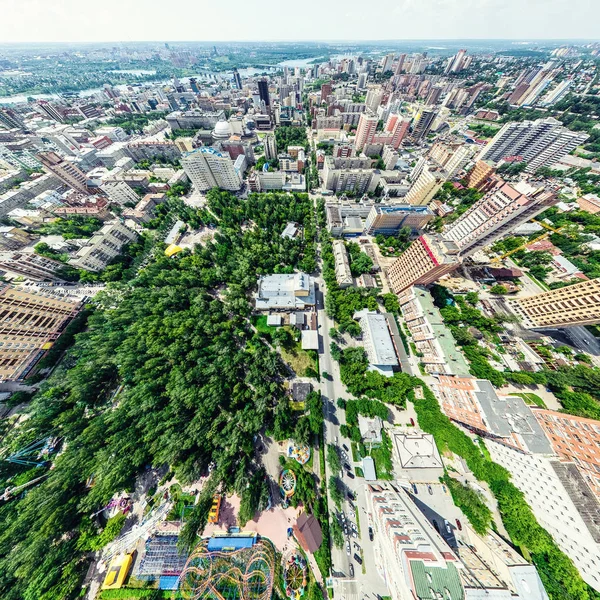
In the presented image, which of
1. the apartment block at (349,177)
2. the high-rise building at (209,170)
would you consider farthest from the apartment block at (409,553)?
the high-rise building at (209,170)

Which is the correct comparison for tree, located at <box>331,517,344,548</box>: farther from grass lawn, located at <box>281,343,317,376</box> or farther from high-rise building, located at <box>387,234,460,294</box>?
high-rise building, located at <box>387,234,460,294</box>

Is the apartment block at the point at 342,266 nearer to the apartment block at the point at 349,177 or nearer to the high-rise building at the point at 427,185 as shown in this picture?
the apartment block at the point at 349,177

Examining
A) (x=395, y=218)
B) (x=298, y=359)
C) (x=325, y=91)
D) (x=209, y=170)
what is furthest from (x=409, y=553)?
(x=325, y=91)

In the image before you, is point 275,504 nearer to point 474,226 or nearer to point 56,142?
point 474,226

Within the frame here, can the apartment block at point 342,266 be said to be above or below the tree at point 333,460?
above

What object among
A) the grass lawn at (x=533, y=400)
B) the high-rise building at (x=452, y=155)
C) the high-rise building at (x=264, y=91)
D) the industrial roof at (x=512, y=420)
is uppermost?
the high-rise building at (x=264, y=91)

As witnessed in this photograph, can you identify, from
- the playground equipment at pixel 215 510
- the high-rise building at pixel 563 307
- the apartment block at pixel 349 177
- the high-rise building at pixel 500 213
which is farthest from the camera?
the apartment block at pixel 349 177
